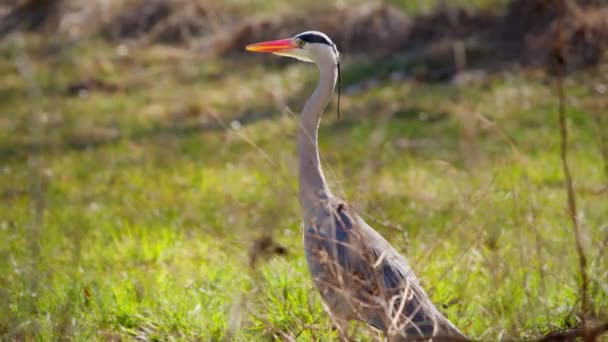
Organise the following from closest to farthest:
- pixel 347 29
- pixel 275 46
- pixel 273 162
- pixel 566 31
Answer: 1. pixel 273 162
2. pixel 275 46
3. pixel 566 31
4. pixel 347 29

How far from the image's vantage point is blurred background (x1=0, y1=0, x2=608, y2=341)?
13.0 ft

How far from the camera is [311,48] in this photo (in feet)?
12.6

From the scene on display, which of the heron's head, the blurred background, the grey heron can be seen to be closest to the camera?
the grey heron

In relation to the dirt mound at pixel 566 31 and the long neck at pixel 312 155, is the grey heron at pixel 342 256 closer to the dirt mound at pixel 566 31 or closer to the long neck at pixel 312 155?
the long neck at pixel 312 155

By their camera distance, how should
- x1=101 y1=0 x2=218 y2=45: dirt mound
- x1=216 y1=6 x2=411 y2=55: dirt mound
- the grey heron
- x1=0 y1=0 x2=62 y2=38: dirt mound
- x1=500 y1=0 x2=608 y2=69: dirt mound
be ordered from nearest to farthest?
1. the grey heron
2. x1=500 y1=0 x2=608 y2=69: dirt mound
3. x1=216 y1=6 x2=411 y2=55: dirt mound
4. x1=101 y1=0 x2=218 y2=45: dirt mound
5. x1=0 y1=0 x2=62 y2=38: dirt mound

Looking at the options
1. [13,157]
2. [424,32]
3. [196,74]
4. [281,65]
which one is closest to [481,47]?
[424,32]

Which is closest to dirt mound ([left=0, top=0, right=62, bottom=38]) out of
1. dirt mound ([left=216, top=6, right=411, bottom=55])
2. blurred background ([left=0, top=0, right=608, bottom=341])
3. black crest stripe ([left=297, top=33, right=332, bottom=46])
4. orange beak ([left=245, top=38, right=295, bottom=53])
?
blurred background ([left=0, top=0, right=608, bottom=341])

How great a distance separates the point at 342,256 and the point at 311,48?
948mm

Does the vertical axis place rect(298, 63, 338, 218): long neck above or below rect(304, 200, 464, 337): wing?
above

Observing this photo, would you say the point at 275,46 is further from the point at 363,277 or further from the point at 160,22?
the point at 160,22

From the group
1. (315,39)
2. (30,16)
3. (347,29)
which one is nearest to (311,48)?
(315,39)

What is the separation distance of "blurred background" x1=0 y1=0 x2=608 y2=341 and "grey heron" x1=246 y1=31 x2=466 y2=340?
0.43 feet

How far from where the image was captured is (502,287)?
4398 millimetres

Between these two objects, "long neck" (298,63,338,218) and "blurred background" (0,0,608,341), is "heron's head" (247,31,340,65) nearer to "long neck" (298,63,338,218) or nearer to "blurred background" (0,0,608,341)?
"long neck" (298,63,338,218)
